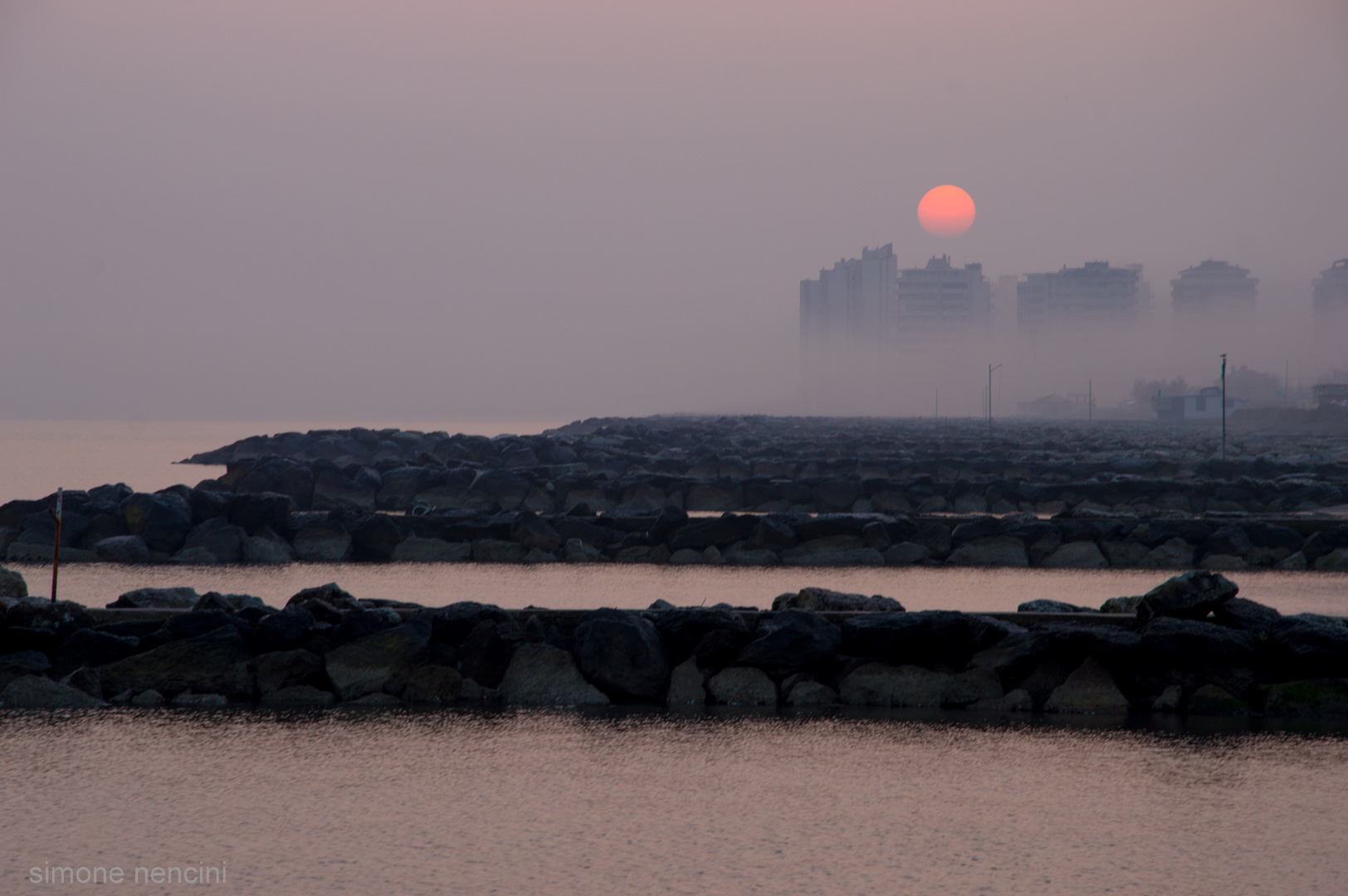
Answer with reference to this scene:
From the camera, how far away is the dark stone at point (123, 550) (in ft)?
71.2

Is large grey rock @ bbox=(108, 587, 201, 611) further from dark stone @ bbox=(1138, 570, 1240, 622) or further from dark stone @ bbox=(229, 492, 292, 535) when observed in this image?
dark stone @ bbox=(229, 492, 292, 535)

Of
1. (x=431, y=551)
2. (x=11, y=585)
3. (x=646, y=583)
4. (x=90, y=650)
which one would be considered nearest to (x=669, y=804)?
(x=90, y=650)

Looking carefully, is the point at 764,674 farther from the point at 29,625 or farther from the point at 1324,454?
the point at 1324,454

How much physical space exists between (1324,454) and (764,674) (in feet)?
195

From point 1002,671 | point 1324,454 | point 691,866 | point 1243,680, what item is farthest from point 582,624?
point 1324,454

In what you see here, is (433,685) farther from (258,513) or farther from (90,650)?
(258,513)

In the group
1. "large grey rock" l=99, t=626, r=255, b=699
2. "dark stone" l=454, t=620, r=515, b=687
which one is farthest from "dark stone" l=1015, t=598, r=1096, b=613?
"large grey rock" l=99, t=626, r=255, b=699

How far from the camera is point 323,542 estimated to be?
2253 centimetres

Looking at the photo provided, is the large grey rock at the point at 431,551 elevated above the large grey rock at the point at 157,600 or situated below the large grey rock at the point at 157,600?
below

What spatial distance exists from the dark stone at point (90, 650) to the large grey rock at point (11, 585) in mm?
→ 2644

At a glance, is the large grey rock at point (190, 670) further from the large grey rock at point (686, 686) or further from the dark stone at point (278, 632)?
the large grey rock at point (686, 686)

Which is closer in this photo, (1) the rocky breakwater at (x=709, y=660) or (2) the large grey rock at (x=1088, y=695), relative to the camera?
(2) the large grey rock at (x=1088, y=695)

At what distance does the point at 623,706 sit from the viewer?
10.2m

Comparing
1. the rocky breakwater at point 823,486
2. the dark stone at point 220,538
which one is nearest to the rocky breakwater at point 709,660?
the dark stone at point 220,538
